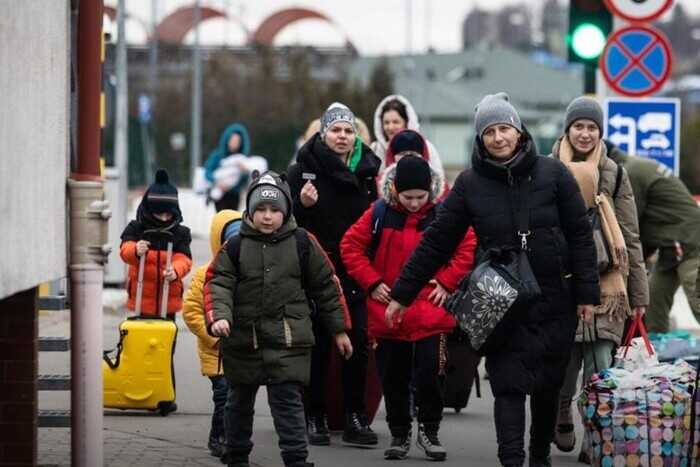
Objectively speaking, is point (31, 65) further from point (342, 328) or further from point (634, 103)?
point (634, 103)

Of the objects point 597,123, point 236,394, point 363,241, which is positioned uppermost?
point 597,123

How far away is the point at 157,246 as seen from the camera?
11648mm

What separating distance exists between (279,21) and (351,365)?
67391 millimetres

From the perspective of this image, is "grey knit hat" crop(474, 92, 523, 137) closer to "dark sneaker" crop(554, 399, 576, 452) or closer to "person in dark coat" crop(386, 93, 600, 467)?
"person in dark coat" crop(386, 93, 600, 467)

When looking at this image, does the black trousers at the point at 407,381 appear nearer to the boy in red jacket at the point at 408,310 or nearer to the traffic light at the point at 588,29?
the boy in red jacket at the point at 408,310

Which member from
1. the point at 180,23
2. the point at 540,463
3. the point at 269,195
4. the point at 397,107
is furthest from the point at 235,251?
the point at 180,23

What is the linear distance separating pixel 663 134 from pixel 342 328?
6507mm

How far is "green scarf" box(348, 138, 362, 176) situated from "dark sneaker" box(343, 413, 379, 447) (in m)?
1.43

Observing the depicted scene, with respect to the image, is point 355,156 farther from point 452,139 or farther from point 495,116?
point 452,139

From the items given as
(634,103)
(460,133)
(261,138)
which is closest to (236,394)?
(634,103)

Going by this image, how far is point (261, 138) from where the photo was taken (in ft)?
238

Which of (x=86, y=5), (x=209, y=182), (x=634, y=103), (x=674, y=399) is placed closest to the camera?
(x=86, y=5)

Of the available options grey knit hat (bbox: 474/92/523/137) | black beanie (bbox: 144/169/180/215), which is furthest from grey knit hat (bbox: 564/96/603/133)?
black beanie (bbox: 144/169/180/215)

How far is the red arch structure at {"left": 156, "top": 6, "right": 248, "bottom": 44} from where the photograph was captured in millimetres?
67062
